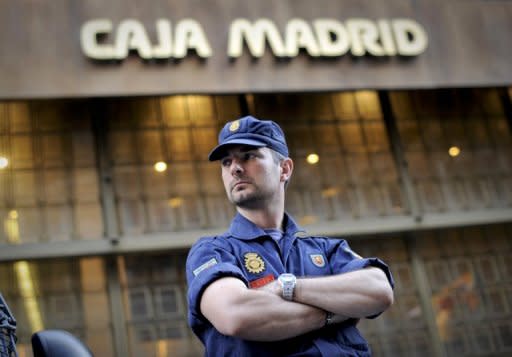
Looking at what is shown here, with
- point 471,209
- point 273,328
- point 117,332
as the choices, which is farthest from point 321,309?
point 471,209

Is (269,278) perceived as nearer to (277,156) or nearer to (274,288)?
(274,288)

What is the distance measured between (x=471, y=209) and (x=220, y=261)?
249 inches

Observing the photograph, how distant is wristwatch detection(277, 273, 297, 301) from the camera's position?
2.30m

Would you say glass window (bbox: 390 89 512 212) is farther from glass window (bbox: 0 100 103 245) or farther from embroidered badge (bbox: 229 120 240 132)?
embroidered badge (bbox: 229 120 240 132)

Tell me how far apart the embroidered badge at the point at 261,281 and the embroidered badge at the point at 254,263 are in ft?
0.11

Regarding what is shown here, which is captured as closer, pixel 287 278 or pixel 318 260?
pixel 287 278

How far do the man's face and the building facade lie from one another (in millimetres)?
4176

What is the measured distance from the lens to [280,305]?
→ 2.27 meters

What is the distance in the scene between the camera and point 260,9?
7172 mm

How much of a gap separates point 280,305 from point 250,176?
0.53 m

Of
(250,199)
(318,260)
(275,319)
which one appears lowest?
(275,319)

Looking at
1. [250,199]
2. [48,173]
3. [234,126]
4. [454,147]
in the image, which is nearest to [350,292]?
[250,199]

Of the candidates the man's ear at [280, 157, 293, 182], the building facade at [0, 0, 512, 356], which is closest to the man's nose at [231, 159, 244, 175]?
the man's ear at [280, 157, 293, 182]

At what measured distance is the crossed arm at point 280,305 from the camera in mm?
2203
